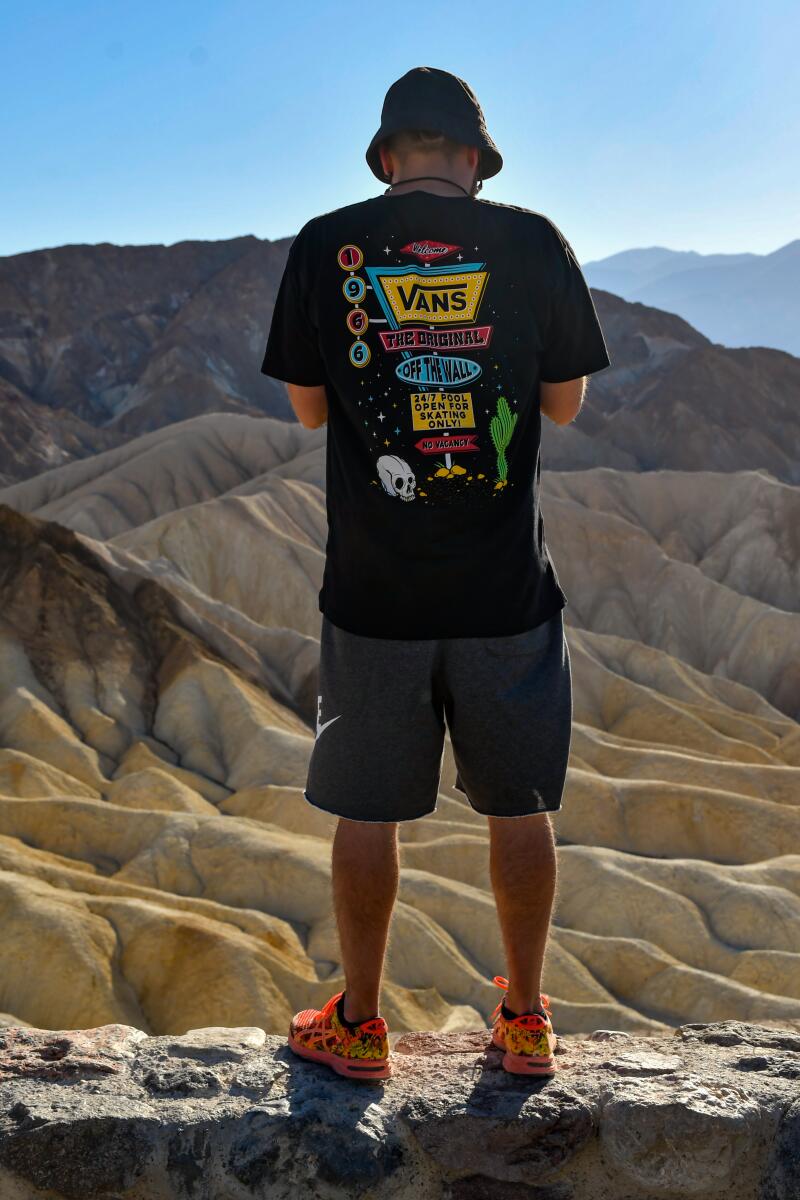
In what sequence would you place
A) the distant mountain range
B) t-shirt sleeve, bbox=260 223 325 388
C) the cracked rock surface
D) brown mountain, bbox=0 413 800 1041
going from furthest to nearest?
the distant mountain range < brown mountain, bbox=0 413 800 1041 < t-shirt sleeve, bbox=260 223 325 388 < the cracked rock surface

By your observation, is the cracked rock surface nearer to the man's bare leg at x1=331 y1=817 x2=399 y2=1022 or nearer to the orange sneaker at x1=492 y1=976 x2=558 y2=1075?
the orange sneaker at x1=492 y1=976 x2=558 y2=1075

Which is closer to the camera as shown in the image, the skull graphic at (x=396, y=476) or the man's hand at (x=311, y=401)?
the skull graphic at (x=396, y=476)

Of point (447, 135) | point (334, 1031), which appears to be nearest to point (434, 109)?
point (447, 135)

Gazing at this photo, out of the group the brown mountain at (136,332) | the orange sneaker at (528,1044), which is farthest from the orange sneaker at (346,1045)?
the brown mountain at (136,332)

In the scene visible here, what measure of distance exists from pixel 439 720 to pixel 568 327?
1.05 m

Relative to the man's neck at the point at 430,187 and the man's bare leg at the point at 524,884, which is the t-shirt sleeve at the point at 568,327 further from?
the man's bare leg at the point at 524,884

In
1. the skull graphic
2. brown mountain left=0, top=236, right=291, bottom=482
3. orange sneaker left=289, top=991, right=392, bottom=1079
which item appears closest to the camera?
the skull graphic

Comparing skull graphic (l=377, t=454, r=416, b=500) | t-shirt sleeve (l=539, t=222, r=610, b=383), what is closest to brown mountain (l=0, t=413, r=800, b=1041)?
skull graphic (l=377, t=454, r=416, b=500)

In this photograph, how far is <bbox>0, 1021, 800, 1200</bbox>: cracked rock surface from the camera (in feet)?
8.84

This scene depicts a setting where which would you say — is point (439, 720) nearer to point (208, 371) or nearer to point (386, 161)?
point (386, 161)

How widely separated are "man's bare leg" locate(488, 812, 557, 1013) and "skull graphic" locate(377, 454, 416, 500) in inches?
35.2

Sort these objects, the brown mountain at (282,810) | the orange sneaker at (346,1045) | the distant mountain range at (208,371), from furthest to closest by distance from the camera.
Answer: the distant mountain range at (208,371) < the brown mountain at (282,810) < the orange sneaker at (346,1045)

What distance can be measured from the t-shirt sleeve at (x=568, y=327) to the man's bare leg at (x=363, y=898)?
125 cm

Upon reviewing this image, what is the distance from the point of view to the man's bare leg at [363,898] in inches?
119
